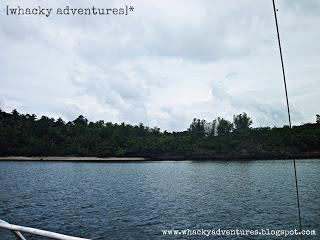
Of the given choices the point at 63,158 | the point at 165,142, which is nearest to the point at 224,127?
the point at 165,142

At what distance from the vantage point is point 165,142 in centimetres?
18225

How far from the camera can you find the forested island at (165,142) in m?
160

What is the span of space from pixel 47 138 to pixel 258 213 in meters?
170

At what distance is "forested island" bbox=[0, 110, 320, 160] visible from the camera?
160500 mm

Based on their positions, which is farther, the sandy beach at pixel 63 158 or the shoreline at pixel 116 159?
the sandy beach at pixel 63 158

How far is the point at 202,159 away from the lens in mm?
173625

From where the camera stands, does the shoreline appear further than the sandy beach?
No

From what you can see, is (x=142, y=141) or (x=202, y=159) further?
(x=142, y=141)

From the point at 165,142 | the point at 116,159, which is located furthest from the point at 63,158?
the point at 165,142

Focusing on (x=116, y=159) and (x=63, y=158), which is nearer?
(x=63, y=158)

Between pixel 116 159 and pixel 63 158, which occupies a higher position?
pixel 63 158

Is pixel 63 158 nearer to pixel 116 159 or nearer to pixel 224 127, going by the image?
pixel 116 159

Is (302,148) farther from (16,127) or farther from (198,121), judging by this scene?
(16,127)

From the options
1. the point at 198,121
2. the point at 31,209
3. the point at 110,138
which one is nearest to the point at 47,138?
the point at 110,138
